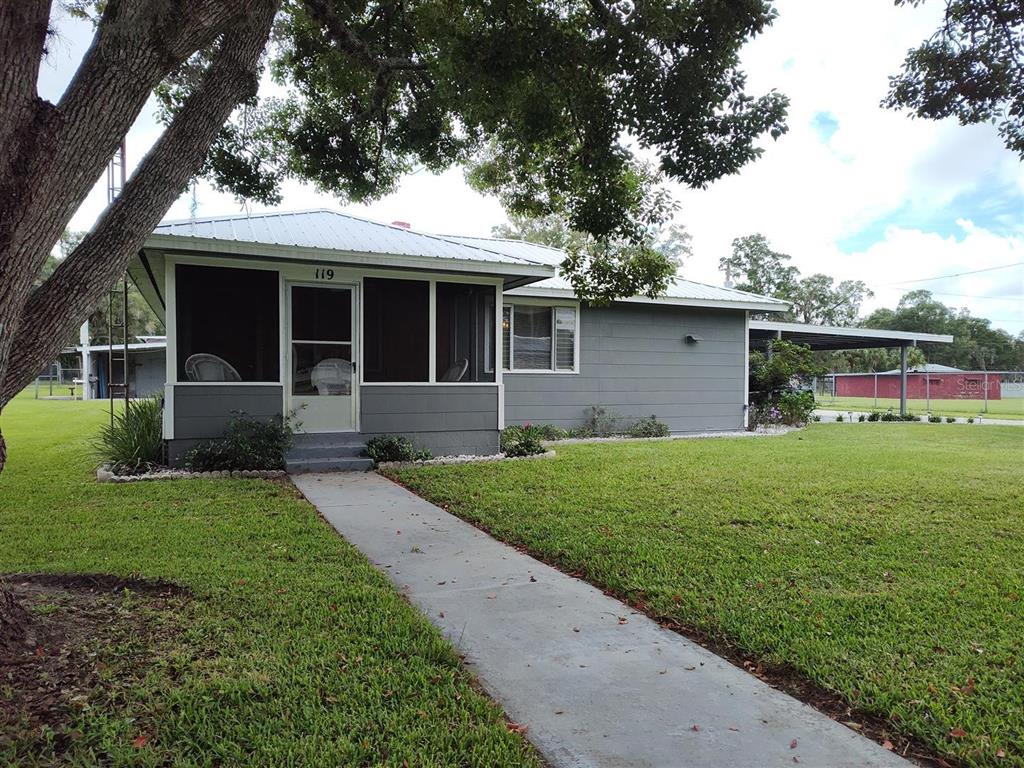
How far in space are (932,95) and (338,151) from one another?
661 cm

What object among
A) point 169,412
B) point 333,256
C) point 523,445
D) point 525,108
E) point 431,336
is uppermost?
point 525,108

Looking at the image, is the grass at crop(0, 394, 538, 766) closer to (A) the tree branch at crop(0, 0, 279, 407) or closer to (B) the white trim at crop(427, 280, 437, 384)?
(A) the tree branch at crop(0, 0, 279, 407)

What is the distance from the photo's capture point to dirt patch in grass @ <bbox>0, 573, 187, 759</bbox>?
94.2 inches

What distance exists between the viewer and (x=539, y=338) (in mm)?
12680

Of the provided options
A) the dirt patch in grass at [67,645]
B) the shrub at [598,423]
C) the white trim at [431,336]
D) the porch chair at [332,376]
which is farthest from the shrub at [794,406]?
the dirt patch in grass at [67,645]

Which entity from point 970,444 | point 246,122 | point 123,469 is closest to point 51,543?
point 123,469

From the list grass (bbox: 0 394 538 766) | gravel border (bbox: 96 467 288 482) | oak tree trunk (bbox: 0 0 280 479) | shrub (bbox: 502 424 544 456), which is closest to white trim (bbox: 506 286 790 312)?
shrub (bbox: 502 424 544 456)

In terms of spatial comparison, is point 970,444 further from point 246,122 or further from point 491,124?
point 246,122

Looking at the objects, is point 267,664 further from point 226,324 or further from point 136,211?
point 226,324

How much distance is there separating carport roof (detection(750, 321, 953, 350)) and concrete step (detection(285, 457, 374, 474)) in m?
11.6

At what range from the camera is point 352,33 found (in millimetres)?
6918

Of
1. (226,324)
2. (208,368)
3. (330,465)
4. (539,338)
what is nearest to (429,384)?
(330,465)

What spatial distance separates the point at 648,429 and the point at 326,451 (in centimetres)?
687

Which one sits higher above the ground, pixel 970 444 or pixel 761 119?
pixel 761 119
